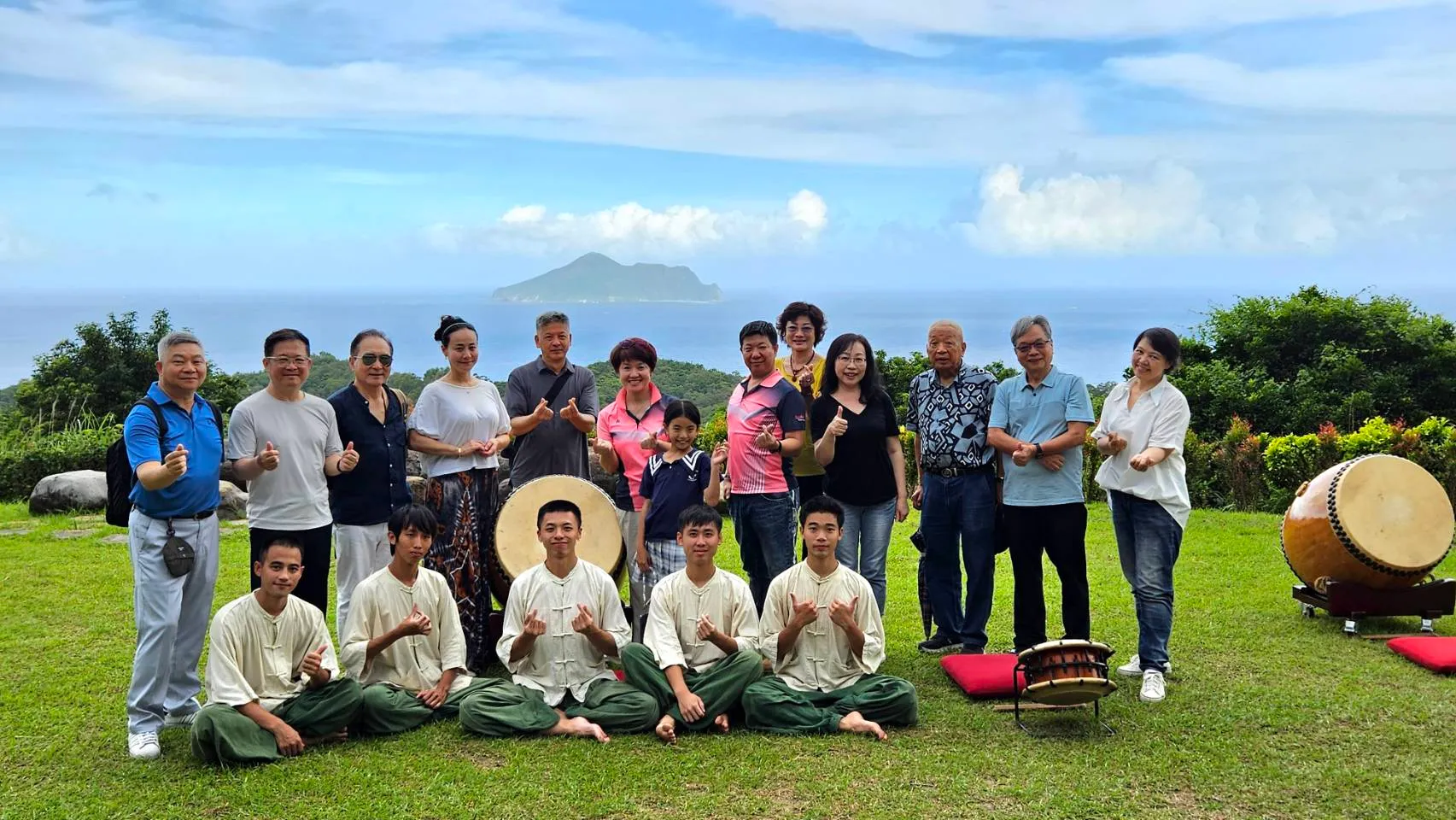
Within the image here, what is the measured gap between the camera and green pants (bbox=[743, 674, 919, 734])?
571cm

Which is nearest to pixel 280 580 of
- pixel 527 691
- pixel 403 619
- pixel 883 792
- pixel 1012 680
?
pixel 403 619

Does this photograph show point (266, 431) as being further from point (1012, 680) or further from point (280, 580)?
point (1012, 680)

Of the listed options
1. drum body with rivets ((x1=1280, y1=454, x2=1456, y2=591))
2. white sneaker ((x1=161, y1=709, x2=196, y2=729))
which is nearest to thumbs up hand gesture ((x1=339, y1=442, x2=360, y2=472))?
white sneaker ((x1=161, y1=709, x2=196, y2=729))

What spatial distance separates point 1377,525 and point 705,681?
186 inches

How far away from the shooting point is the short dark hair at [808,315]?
7.21m

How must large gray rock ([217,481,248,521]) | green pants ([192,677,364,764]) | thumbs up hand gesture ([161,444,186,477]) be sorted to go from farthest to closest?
large gray rock ([217,481,248,521]), thumbs up hand gesture ([161,444,186,477]), green pants ([192,677,364,764])

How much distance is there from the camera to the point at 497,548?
A: 22.3 feet

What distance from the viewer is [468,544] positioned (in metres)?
6.79

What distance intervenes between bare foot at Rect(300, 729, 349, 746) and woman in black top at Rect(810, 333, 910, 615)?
2.98 metres

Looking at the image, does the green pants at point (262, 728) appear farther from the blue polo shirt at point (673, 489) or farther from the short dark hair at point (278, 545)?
the blue polo shirt at point (673, 489)

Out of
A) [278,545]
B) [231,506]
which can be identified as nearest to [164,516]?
[278,545]

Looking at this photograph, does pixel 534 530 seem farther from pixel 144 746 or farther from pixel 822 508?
pixel 144 746

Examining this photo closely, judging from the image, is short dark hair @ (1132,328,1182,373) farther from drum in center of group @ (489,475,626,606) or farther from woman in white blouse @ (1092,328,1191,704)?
drum in center of group @ (489,475,626,606)

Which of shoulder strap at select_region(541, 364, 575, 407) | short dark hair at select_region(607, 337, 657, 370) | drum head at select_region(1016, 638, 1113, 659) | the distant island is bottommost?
drum head at select_region(1016, 638, 1113, 659)
